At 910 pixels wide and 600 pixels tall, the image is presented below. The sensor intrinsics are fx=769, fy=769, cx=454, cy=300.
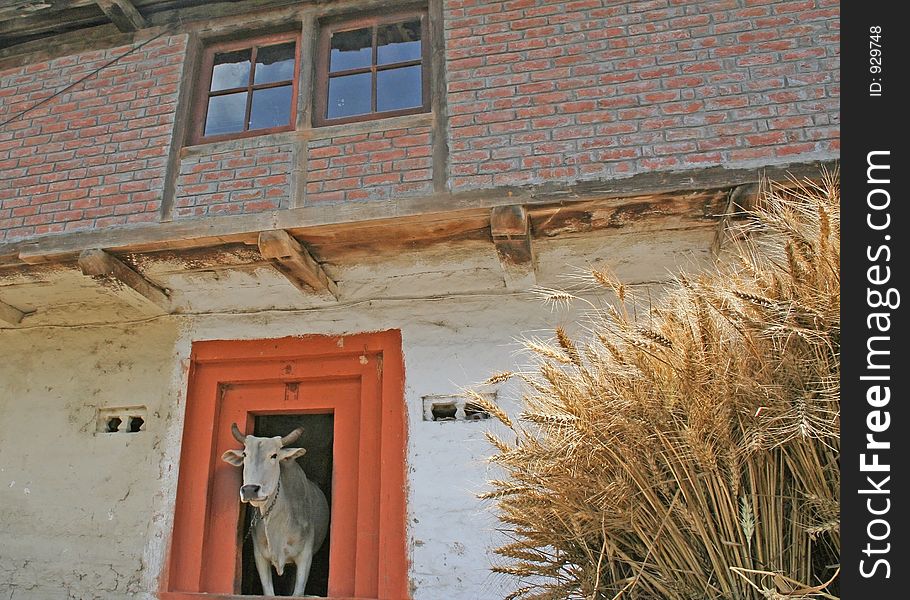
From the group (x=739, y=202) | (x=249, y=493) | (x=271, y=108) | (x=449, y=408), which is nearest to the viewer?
(x=739, y=202)

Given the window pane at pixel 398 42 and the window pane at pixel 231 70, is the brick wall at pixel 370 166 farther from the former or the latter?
the window pane at pixel 231 70

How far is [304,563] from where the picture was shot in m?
4.71

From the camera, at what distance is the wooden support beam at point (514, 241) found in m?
4.02

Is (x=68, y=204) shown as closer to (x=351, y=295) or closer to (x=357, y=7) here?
(x=351, y=295)

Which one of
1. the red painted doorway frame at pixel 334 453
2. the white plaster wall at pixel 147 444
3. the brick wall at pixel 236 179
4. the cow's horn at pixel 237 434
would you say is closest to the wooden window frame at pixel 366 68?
the brick wall at pixel 236 179

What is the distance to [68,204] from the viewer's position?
4742mm

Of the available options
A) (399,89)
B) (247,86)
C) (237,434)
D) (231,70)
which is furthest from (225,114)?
(237,434)

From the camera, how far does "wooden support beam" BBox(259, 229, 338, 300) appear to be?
4.20 meters

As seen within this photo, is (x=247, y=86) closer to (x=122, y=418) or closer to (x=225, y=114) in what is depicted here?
(x=225, y=114)

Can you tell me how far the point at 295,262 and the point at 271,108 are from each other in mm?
1285

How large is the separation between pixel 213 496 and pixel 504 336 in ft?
6.90

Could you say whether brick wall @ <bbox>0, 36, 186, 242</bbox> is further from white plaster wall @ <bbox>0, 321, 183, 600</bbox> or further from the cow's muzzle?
the cow's muzzle

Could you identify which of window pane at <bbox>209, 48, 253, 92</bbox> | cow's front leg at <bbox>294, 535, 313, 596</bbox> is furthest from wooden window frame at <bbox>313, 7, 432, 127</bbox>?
Answer: cow's front leg at <bbox>294, 535, 313, 596</bbox>

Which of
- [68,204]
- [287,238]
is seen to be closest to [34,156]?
[68,204]
